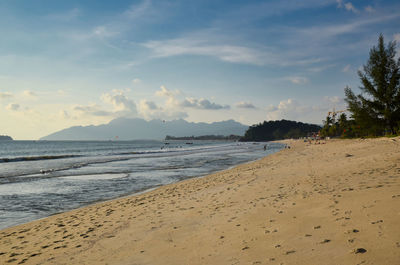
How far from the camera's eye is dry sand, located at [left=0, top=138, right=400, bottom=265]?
4.67 metres

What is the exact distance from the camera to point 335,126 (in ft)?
380

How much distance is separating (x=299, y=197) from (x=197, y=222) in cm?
381

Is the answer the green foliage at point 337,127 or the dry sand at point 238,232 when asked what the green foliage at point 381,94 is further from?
the green foliage at point 337,127

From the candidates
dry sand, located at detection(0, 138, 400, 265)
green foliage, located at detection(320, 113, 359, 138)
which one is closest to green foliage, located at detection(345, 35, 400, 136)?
dry sand, located at detection(0, 138, 400, 265)

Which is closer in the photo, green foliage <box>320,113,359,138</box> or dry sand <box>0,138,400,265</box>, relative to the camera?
dry sand <box>0,138,400,265</box>

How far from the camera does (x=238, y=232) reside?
20.5 ft

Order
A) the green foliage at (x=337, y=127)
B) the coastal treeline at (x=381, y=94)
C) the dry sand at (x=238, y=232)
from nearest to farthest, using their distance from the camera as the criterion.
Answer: the dry sand at (x=238, y=232), the coastal treeline at (x=381, y=94), the green foliage at (x=337, y=127)

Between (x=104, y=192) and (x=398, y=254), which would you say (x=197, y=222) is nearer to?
(x=398, y=254)

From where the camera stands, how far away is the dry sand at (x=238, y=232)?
15.3ft

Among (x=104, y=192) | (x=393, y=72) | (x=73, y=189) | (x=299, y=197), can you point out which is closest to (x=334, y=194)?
(x=299, y=197)

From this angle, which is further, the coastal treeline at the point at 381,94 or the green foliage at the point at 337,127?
the green foliage at the point at 337,127

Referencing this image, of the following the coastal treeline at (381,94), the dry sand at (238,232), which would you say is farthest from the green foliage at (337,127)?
the dry sand at (238,232)

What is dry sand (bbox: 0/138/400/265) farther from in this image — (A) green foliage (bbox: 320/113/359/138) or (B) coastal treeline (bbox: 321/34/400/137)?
(A) green foliage (bbox: 320/113/359/138)

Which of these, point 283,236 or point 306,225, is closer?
point 283,236
